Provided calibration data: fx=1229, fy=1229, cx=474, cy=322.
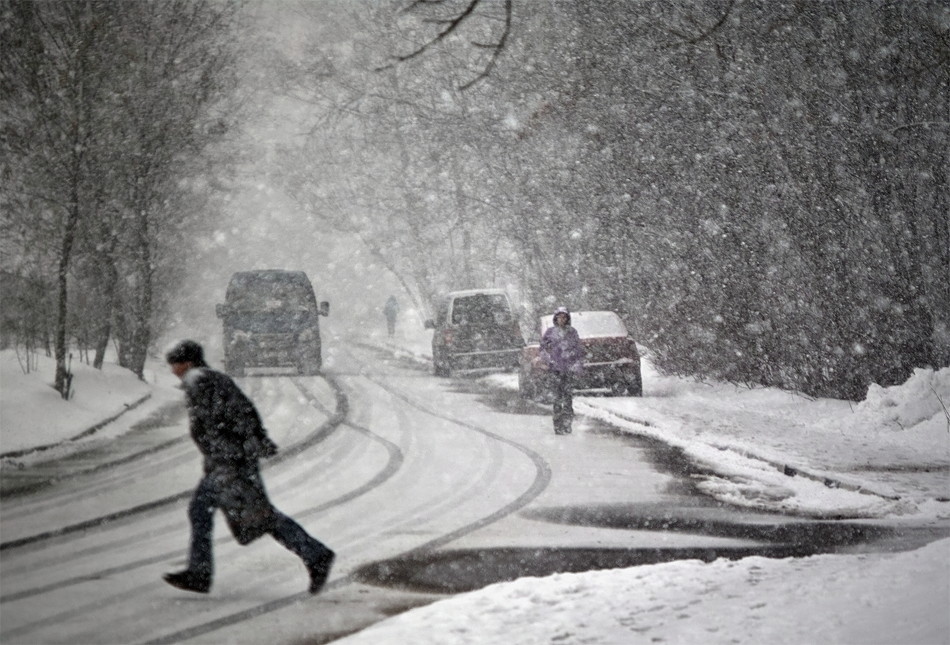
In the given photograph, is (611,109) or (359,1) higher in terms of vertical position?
(359,1)

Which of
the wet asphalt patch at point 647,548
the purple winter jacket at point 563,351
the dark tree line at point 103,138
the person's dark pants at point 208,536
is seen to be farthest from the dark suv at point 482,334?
the person's dark pants at point 208,536

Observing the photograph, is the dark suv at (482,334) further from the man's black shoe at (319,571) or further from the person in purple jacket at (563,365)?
the man's black shoe at (319,571)

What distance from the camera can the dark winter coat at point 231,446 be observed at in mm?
7344

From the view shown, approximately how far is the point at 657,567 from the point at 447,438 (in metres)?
8.72

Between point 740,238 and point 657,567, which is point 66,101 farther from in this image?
point 657,567

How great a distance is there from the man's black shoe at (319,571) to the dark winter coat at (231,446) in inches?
14.0

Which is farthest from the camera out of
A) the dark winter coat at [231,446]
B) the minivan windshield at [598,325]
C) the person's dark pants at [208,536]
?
the minivan windshield at [598,325]

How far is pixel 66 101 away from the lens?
1891cm

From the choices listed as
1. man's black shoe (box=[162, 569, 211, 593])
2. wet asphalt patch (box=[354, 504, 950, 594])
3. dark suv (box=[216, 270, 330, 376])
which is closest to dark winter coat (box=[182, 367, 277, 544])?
man's black shoe (box=[162, 569, 211, 593])

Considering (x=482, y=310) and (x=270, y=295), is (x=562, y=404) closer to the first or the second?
(x=482, y=310)

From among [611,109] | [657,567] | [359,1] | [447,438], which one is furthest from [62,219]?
[359,1]

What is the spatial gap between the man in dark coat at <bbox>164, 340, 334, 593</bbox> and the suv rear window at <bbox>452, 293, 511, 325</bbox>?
2196cm

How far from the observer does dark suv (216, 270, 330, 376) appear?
29.6 m

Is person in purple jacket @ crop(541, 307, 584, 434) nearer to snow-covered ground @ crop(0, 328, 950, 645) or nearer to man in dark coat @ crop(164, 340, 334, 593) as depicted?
snow-covered ground @ crop(0, 328, 950, 645)
